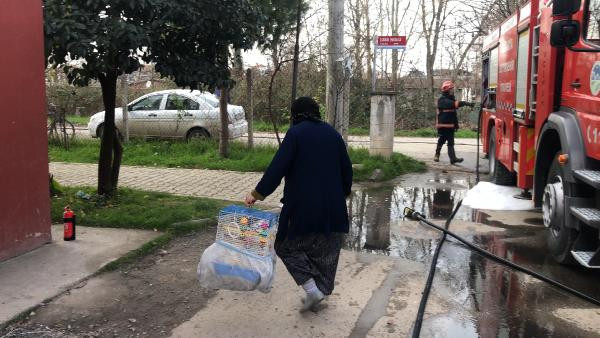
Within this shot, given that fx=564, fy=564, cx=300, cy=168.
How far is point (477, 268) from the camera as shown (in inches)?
215

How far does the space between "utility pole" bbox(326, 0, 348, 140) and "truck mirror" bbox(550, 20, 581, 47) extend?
5.43m

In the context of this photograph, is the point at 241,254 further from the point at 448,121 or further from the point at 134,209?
the point at 448,121

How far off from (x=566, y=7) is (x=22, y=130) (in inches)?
198

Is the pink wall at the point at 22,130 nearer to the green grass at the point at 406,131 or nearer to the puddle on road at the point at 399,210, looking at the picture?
the puddle on road at the point at 399,210

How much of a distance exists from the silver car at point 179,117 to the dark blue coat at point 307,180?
Answer: 1065 centimetres

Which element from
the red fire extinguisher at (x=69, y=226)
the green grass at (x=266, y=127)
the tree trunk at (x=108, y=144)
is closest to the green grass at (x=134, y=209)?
the tree trunk at (x=108, y=144)

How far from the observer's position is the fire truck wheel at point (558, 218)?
5.29 metres

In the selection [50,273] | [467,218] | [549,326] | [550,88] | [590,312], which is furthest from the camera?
[467,218]

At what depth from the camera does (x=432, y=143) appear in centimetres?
1733

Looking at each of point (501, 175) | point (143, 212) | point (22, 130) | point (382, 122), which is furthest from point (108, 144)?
point (501, 175)

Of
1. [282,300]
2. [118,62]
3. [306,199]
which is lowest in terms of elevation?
[282,300]

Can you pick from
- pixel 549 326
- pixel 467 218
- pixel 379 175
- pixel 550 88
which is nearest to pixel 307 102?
pixel 549 326

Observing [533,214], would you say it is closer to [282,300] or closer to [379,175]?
[379,175]

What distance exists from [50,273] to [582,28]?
17.3ft
